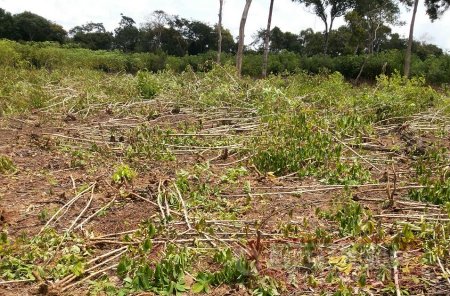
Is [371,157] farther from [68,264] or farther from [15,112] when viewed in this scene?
[15,112]

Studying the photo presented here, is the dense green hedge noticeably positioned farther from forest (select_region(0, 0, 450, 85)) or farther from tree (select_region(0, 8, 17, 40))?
tree (select_region(0, 8, 17, 40))

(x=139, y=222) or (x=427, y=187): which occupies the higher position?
(x=427, y=187)

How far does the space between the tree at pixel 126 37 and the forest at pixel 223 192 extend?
36.3m

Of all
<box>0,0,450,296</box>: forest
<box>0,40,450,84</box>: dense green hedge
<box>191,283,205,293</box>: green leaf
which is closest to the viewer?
<box>191,283,205,293</box>: green leaf

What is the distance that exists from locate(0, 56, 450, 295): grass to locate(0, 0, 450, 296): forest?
0.05 feet

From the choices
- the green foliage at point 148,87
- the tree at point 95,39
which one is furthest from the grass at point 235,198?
the tree at point 95,39

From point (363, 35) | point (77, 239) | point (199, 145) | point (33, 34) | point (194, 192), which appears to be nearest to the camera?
point (77, 239)

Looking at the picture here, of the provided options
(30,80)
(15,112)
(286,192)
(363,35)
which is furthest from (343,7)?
(286,192)

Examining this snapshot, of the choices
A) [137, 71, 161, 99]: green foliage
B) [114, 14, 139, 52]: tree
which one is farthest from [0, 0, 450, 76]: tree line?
[137, 71, 161, 99]: green foliage

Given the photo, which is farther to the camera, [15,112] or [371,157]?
[15,112]

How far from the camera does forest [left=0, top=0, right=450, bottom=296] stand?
2594 mm

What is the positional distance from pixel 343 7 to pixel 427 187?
25702 millimetres

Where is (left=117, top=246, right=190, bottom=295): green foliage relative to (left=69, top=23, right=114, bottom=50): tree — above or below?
below

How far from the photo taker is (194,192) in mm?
3926
